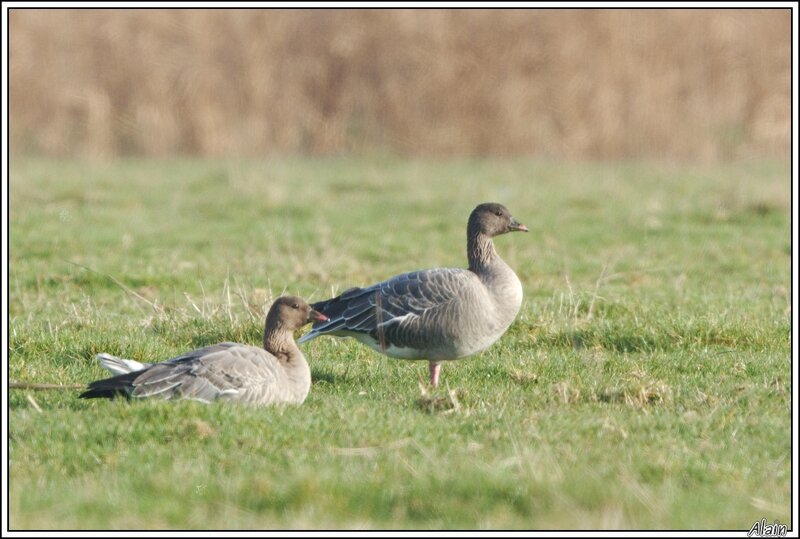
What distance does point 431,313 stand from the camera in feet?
26.3

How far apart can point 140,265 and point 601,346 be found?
5862 mm

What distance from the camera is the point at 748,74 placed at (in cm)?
2445

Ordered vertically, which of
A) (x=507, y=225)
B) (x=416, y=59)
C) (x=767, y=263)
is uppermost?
(x=416, y=59)

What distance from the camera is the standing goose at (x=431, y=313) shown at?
26.0 ft

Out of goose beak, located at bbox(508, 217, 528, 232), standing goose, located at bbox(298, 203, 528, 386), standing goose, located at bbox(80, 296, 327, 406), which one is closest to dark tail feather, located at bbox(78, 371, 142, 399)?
standing goose, located at bbox(80, 296, 327, 406)

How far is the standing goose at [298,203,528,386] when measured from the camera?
312 inches

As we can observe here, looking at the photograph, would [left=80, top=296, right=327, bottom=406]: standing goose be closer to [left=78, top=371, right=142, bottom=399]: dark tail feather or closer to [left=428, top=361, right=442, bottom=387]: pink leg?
[left=78, top=371, right=142, bottom=399]: dark tail feather

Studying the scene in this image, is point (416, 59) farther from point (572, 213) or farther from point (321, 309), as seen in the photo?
point (321, 309)

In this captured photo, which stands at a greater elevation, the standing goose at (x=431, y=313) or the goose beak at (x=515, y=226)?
the goose beak at (x=515, y=226)

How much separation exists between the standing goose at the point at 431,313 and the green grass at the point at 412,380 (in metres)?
0.27

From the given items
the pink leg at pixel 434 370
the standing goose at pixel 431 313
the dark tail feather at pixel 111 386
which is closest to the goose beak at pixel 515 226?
the standing goose at pixel 431 313

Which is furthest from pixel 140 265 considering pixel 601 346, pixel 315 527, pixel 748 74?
pixel 748 74

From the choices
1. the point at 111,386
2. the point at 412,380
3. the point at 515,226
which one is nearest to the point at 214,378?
the point at 111,386

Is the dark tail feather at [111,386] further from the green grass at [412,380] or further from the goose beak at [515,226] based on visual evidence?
the goose beak at [515,226]
